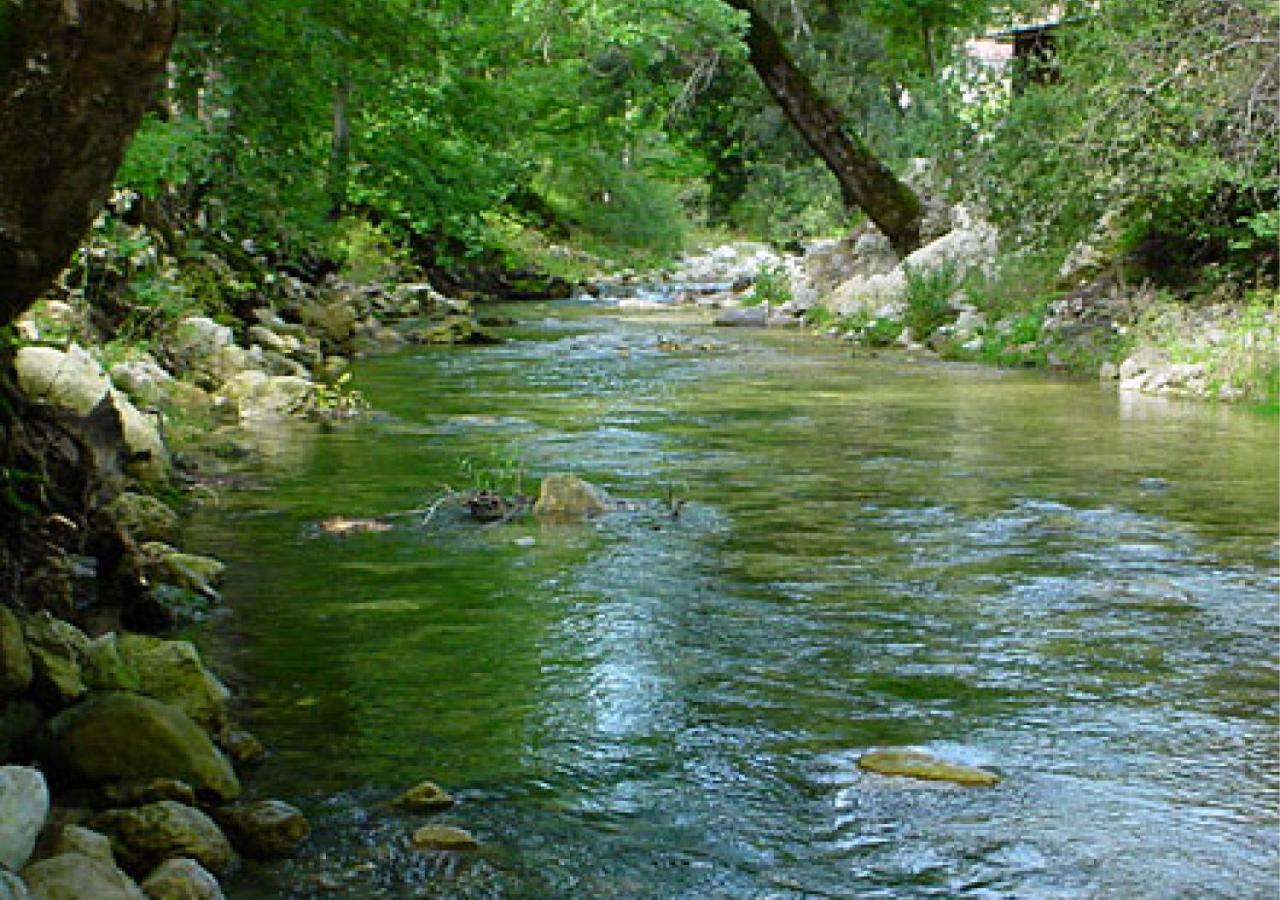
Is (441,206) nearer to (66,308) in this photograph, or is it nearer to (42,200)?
(66,308)

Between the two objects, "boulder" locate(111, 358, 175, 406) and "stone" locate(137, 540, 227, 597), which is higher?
"boulder" locate(111, 358, 175, 406)

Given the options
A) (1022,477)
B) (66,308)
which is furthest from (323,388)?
(1022,477)

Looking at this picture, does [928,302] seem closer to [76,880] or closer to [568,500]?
[568,500]

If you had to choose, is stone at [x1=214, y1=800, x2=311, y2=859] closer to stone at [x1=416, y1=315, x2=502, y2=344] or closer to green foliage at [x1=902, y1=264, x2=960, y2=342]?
stone at [x1=416, y1=315, x2=502, y2=344]

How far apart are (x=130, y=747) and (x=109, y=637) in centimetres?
64

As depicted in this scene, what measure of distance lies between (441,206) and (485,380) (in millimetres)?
3065

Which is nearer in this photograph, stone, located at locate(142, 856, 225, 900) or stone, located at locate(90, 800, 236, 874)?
stone, located at locate(142, 856, 225, 900)

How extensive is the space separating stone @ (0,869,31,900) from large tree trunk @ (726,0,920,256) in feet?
64.3

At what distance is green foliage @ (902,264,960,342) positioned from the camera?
65.9 feet

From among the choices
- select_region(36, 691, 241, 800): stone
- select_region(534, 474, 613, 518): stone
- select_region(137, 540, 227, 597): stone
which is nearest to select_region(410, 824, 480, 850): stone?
select_region(36, 691, 241, 800): stone

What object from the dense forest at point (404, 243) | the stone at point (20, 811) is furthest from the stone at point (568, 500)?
the stone at point (20, 811)

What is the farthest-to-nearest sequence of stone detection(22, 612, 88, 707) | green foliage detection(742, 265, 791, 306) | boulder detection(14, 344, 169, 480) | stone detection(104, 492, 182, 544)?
green foliage detection(742, 265, 791, 306) → stone detection(104, 492, 182, 544) → boulder detection(14, 344, 169, 480) → stone detection(22, 612, 88, 707)

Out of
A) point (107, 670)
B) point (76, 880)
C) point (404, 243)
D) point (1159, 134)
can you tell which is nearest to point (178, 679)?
point (107, 670)

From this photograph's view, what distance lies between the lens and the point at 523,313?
26297 mm
